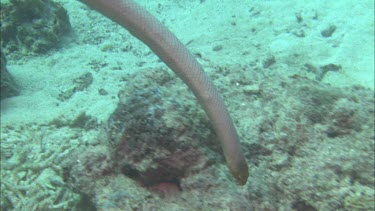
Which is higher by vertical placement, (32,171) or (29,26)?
(29,26)

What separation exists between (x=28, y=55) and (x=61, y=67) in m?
0.88

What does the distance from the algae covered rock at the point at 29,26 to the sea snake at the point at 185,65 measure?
17.1 ft

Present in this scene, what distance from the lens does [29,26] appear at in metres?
6.79

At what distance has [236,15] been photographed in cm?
775

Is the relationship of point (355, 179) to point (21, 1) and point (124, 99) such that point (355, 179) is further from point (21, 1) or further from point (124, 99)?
point (21, 1)

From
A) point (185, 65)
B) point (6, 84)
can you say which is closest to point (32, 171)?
point (6, 84)

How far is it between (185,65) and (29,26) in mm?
5722

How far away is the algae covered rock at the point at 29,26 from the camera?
663 cm

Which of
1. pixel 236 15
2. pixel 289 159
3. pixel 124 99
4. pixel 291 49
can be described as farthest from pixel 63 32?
pixel 289 159

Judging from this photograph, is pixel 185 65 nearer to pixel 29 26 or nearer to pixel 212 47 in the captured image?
pixel 212 47

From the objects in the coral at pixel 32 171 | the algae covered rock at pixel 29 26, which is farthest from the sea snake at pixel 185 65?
the algae covered rock at pixel 29 26

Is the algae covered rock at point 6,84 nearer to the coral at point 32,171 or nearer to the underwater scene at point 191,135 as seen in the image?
the underwater scene at point 191,135

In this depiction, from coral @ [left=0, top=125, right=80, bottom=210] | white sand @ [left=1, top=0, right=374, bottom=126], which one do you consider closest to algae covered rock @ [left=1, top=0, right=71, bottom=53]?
white sand @ [left=1, top=0, right=374, bottom=126]

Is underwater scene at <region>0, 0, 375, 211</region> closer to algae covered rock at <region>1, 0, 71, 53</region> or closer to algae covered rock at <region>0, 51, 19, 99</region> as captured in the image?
algae covered rock at <region>0, 51, 19, 99</region>
